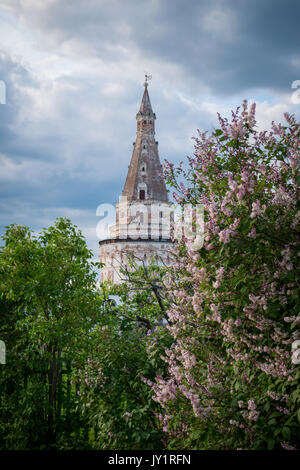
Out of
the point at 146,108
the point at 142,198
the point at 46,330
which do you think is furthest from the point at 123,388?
the point at 146,108

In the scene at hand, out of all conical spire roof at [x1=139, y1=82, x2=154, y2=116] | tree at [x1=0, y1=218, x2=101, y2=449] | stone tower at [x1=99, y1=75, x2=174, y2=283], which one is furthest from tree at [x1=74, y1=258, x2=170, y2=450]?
conical spire roof at [x1=139, y1=82, x2=154, y2=116]

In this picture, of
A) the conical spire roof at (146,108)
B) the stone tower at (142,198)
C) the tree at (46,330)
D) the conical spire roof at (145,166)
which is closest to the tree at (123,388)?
the tree at (46,330)

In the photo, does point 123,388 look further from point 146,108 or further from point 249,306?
point 146,108

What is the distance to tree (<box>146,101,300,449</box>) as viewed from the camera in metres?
3.68

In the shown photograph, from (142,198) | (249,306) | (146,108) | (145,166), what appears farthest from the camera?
(146,108)

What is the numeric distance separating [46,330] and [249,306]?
14.4 feet

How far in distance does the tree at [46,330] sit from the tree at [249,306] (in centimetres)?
323

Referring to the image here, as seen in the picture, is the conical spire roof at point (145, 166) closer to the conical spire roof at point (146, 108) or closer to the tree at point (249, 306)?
the conical spire roof at point (146, 108)

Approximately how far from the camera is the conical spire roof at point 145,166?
41969mm

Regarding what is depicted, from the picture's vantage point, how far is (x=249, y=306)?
3785mm

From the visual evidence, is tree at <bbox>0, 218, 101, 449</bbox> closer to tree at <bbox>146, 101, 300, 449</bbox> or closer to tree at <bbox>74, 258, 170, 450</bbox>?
tree at <bbox>74, 258, 170, 450</bbox>

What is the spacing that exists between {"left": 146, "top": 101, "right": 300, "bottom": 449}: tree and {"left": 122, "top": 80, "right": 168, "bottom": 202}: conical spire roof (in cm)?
3713

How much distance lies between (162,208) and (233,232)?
1493 inches
